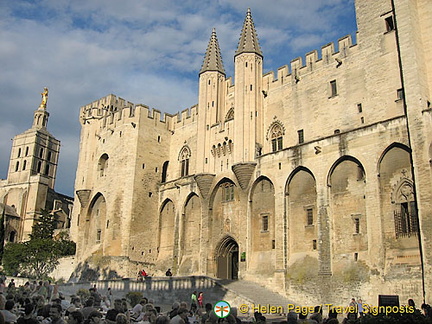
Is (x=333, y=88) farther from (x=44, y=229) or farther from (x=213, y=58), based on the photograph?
(x=44, y=229)

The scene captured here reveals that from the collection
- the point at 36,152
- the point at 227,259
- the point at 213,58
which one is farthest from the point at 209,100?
the point at 36,152

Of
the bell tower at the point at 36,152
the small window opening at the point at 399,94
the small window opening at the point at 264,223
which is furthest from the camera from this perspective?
the bell tower at the point at 36,152

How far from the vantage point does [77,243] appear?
36312mm

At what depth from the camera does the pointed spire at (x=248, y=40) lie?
100.0 ft

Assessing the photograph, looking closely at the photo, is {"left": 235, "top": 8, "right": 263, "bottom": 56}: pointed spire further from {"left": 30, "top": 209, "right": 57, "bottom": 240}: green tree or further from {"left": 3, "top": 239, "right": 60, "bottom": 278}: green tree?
{"left": 30, "top": 209, "right": 57, "bottom": 240}: green tree

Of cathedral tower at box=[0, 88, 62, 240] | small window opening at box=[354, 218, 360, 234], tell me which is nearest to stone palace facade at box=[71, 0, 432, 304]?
small window opening at box=[354, 218, 360, 234]

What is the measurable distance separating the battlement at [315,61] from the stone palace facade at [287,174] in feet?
0.25

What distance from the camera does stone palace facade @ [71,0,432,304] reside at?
20844mm

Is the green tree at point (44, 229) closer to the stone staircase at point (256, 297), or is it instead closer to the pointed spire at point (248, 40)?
the stone staircase at point (256, 297)

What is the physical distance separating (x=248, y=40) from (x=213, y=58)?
354 centimetres

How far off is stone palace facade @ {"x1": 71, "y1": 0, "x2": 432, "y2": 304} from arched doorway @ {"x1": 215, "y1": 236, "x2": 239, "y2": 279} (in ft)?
Result: 0.22

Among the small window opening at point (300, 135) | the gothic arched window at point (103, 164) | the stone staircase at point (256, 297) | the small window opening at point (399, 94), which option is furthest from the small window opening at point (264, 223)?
the gothic arched window at point (103, 164)

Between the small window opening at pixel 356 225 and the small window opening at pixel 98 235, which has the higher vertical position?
the small window opening at pixel 98 235

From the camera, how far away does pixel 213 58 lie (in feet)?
110
